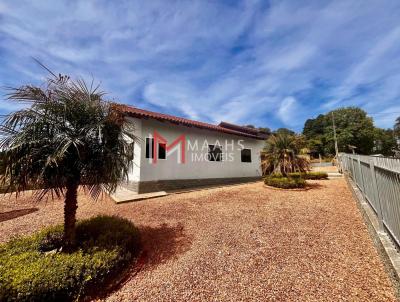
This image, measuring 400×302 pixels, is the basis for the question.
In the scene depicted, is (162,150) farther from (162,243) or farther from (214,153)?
(162,243)

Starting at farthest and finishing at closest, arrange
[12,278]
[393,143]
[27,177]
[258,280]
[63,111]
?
[393,143], [63,111], [27,177], [258,280], [12,278]

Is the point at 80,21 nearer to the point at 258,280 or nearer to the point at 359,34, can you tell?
the point at 258,280

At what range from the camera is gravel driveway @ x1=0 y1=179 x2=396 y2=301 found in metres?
2.59

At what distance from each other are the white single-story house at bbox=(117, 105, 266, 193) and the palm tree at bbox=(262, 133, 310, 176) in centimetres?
305

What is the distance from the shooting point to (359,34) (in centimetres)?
792

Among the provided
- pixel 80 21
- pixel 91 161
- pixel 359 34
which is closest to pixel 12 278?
pixel 91 161

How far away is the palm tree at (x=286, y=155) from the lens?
394 inches

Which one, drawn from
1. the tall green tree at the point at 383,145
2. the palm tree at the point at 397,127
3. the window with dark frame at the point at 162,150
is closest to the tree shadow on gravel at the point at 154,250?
the window with dark frame at the point at 162,150

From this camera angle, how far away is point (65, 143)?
339 centimetres

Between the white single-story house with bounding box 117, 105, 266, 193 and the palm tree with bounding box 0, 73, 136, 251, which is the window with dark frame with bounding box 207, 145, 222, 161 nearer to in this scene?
the white single-story house with bounding box 117, 105, 266, 193

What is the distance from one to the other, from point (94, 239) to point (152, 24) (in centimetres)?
699

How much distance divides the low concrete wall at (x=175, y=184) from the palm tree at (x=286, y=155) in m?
3.22

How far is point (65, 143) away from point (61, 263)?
1.95m

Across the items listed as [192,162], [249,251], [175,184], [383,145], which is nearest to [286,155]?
[192,162]
